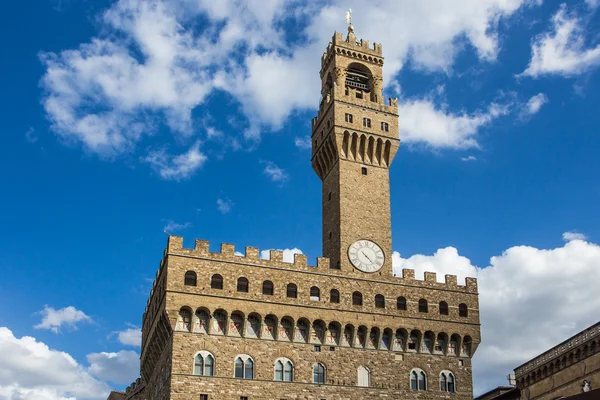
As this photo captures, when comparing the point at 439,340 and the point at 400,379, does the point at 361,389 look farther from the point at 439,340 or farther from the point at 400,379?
the point at 439,340

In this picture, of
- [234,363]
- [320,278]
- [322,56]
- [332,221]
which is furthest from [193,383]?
[322,56]

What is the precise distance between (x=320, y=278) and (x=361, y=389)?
26.8 feet

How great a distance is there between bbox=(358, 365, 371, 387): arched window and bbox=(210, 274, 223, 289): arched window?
1145 centimetres

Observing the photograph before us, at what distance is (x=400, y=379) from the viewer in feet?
172

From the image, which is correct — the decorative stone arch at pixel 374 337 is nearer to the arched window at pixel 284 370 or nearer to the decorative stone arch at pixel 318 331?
the decorative stone arch at pixel 318 331

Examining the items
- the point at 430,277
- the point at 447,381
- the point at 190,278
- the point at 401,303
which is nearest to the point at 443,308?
the point at 430,277

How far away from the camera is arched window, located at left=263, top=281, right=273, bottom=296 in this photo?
51.5 meters

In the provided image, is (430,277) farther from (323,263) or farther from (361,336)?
(323,263)

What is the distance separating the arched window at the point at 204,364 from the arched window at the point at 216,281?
445cm

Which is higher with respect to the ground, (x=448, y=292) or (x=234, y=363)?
(x=448, y=292)

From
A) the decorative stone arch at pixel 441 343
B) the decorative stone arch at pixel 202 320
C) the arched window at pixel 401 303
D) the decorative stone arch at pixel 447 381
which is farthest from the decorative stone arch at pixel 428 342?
the decorative stone arch at pixel 202 320

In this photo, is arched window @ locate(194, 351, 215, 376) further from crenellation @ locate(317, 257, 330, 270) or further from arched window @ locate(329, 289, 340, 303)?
crenellation @ locate(317, 257, 330, 270)

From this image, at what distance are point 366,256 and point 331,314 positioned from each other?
5.91 m

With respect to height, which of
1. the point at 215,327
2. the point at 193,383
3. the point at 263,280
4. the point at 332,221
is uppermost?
the point at 332,221
